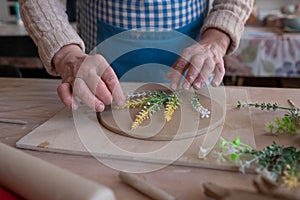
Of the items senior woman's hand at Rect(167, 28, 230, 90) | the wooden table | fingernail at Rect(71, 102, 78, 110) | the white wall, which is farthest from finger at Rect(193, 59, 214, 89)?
the white wall

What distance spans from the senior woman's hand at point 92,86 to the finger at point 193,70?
0.13 m

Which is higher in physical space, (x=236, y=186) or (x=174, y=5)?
(x=174, y=5)

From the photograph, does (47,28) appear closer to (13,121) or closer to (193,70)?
(13,121)

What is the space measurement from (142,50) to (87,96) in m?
0.31

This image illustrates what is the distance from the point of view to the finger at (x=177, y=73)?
0.68 metres

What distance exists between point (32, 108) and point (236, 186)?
45 centimetres

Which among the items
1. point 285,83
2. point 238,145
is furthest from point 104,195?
point 285,83

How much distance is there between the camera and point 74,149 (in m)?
0.52

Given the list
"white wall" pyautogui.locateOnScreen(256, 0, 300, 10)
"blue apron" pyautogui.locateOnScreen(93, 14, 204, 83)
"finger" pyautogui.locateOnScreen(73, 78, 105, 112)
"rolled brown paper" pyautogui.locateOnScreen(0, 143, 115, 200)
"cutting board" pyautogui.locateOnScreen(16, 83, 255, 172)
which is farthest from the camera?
"white wall" pyautogui.locateOnScreen(256, 0, 300, 10)

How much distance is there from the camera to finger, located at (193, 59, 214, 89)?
67 centimetres

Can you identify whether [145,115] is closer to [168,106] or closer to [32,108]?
[168,106]

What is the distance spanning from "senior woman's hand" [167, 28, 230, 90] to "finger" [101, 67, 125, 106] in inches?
4.5

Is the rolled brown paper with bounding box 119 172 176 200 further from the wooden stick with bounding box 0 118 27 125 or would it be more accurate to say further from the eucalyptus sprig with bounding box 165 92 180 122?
the wooden stick with bounding box 0 118 27 125

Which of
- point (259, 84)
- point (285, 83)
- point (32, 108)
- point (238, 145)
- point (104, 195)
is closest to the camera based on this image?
point (104, 195)
